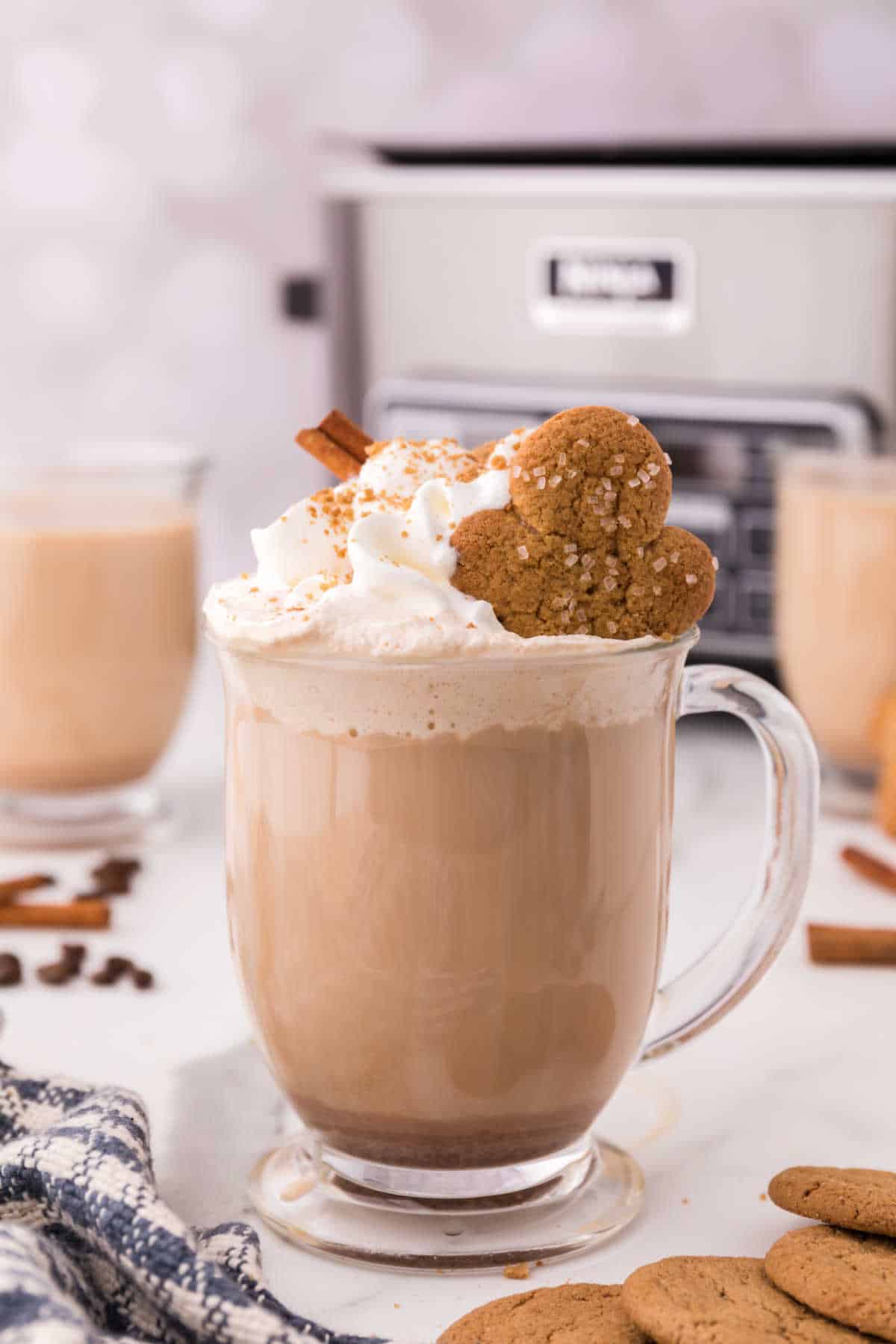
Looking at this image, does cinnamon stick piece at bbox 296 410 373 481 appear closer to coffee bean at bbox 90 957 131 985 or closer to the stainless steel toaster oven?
coffee bean at bbox 90 957 131 985

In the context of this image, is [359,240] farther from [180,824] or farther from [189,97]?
[180,824]

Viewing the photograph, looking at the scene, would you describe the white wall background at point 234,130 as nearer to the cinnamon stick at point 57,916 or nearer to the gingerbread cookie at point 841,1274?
the cinnamon stick at point 57,916

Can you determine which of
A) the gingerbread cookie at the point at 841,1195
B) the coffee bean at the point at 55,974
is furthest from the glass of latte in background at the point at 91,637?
the gingerbread cookie at the point at 841,1195

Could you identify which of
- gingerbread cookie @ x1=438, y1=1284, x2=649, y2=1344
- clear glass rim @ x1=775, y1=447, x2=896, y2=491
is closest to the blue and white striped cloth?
gingerbread cookie @ x1=438, y1=1284, x2=649, y2=1344

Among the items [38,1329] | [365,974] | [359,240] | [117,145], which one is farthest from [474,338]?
[38,1329]

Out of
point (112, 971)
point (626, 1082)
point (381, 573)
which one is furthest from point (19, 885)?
point (381, 573)

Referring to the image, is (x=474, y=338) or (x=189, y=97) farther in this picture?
(x=189, y=97)
